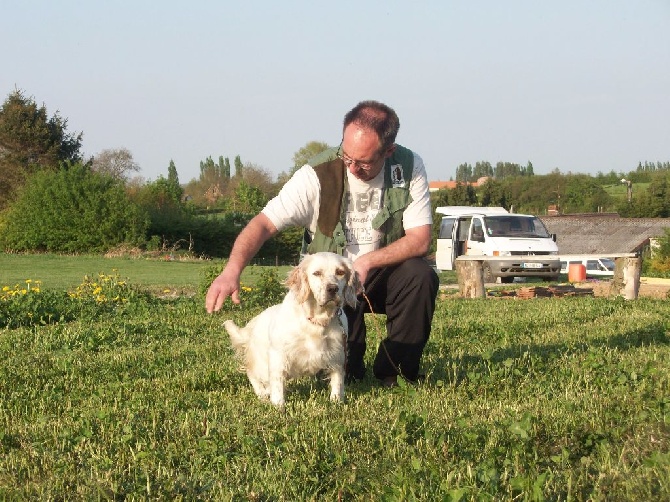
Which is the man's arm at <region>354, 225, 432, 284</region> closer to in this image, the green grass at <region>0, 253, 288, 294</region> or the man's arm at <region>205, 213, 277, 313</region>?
the man's arm at <region>205, 213, 277, 313</region>

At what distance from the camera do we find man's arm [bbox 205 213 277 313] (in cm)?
505

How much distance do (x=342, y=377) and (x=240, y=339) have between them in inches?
39.3

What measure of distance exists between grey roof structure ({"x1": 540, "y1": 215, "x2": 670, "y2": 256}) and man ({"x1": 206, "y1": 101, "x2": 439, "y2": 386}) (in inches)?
Answer: 2286

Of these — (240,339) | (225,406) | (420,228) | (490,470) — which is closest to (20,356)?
(240,339)

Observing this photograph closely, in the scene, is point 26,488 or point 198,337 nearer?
point 26,488

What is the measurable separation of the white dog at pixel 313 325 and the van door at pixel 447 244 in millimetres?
25857

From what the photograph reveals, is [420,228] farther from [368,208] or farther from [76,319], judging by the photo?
[76,319]

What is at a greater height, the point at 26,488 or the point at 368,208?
the point at 368,208

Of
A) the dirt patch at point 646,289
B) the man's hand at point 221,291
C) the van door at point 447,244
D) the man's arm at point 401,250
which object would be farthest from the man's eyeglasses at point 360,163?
the van door at point 447,244

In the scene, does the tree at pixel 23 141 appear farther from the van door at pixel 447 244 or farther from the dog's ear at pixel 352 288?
the dog's ear at pixel 352 288

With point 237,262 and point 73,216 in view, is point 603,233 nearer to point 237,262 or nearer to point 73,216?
point 73,216

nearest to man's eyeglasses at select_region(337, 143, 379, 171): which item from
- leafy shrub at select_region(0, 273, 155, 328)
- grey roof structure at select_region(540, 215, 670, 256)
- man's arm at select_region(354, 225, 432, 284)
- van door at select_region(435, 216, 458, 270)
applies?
man's arm at select_region(354, 225, 432, 284)

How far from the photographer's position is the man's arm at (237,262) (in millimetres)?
5047

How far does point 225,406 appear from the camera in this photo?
5.39m
